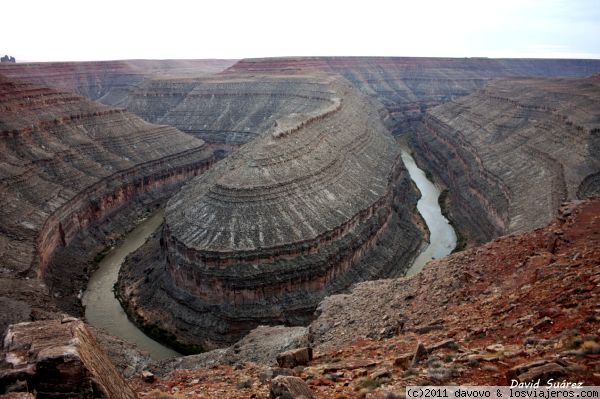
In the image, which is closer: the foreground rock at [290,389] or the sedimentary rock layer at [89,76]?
the foreground rock at [290,389]

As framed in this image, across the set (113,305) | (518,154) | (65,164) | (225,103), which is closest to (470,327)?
(113,305)

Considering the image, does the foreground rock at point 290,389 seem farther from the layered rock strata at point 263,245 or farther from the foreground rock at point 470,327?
the layered rock strata at point 263,245

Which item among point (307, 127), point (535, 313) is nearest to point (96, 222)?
point (307, 127)

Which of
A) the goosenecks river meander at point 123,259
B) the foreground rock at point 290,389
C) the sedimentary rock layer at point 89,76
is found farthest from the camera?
the sedimentary rock layer at point 89,76

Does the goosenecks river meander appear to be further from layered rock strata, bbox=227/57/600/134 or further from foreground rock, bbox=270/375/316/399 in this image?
layered rock strata, bbox=227/57/600/134

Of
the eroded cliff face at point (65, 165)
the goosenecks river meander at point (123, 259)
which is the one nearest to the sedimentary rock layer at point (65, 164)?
the eroded cliff face at point (65, 165)

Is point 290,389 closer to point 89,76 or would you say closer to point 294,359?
point 294,359
